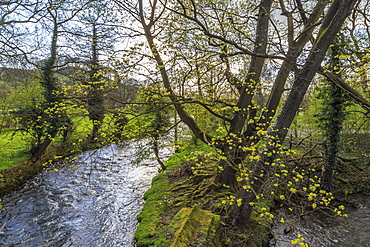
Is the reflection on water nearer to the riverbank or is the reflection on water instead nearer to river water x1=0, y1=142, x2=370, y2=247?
river water x1=0, y1=142, x2=370, y2=247

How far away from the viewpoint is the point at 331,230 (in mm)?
5902

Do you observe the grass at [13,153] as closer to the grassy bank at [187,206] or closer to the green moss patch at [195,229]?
the grassy bank at [187,206]

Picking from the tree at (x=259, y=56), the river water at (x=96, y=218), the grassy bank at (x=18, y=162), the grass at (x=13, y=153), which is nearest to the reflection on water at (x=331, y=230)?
the river water at (x=96, y=218)

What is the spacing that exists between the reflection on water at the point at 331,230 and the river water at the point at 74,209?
427 centimetres

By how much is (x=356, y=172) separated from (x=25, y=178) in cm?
1394

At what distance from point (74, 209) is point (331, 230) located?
26.7 ft

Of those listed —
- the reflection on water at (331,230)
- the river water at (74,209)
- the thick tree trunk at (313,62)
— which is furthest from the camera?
the river water at (74,209)

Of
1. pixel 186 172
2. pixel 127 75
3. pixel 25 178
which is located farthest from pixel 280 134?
pixel 25 178

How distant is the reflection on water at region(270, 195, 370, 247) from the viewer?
5360 millimetres

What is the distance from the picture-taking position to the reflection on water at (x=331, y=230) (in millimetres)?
5360

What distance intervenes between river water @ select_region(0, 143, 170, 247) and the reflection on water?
427 centimetres

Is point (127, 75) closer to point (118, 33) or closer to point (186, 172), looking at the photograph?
point (118, 33)

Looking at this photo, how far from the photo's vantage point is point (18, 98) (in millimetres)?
10992

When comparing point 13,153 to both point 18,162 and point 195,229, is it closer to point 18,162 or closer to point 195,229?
point 18,162
